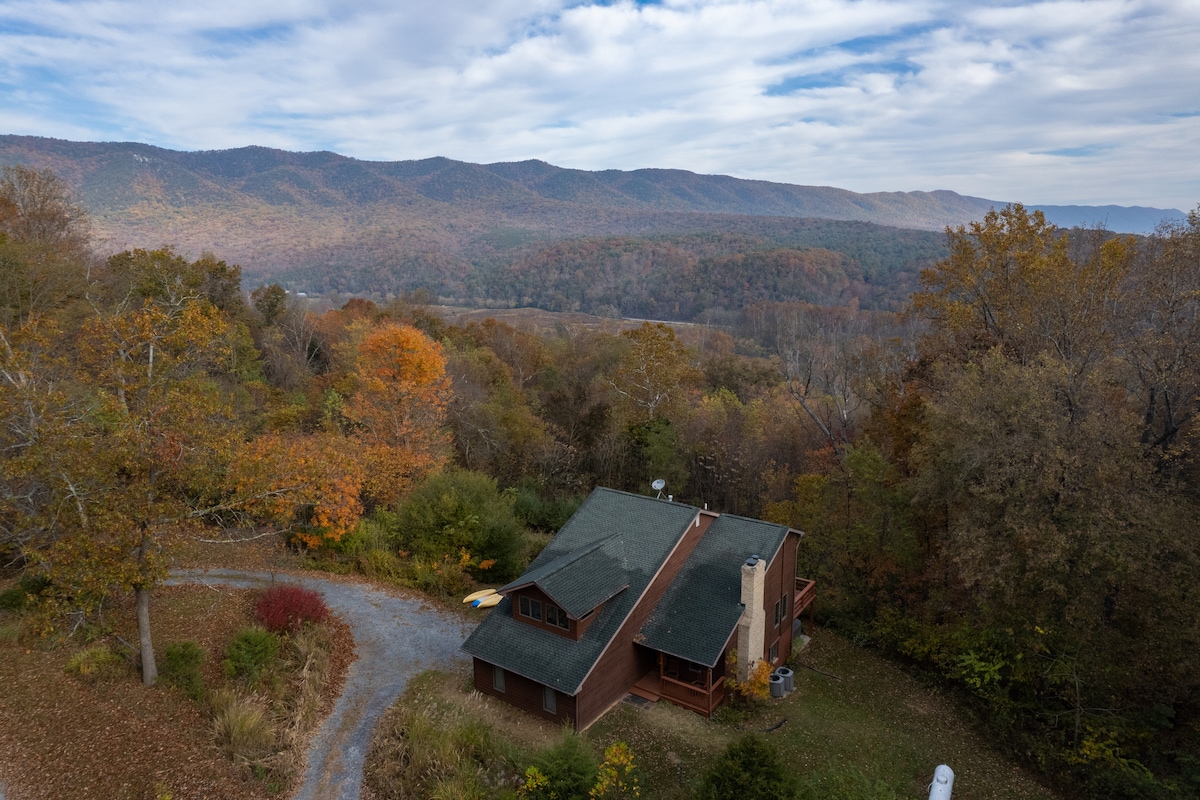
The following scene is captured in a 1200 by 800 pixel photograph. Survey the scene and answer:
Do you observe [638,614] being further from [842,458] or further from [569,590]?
[842,458]

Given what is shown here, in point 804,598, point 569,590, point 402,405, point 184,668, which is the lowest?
point 804,598

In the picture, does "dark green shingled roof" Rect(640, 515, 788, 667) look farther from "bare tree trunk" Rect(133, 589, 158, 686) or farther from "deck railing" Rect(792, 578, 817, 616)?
"bare tree trunk" Rect(133, 589, 158, 686)

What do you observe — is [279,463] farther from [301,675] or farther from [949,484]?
[949,484]

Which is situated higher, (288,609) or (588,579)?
(588,579)

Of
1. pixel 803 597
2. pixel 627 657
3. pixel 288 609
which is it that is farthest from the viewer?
pixel 803 597

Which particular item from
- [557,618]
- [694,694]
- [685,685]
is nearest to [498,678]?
[557,618]

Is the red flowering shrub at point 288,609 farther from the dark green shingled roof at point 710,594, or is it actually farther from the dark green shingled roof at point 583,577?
the dark green shingled roof at point 710,594

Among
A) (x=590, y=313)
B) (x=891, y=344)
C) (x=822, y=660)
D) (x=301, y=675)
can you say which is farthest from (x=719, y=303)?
(x=301, y=675)
